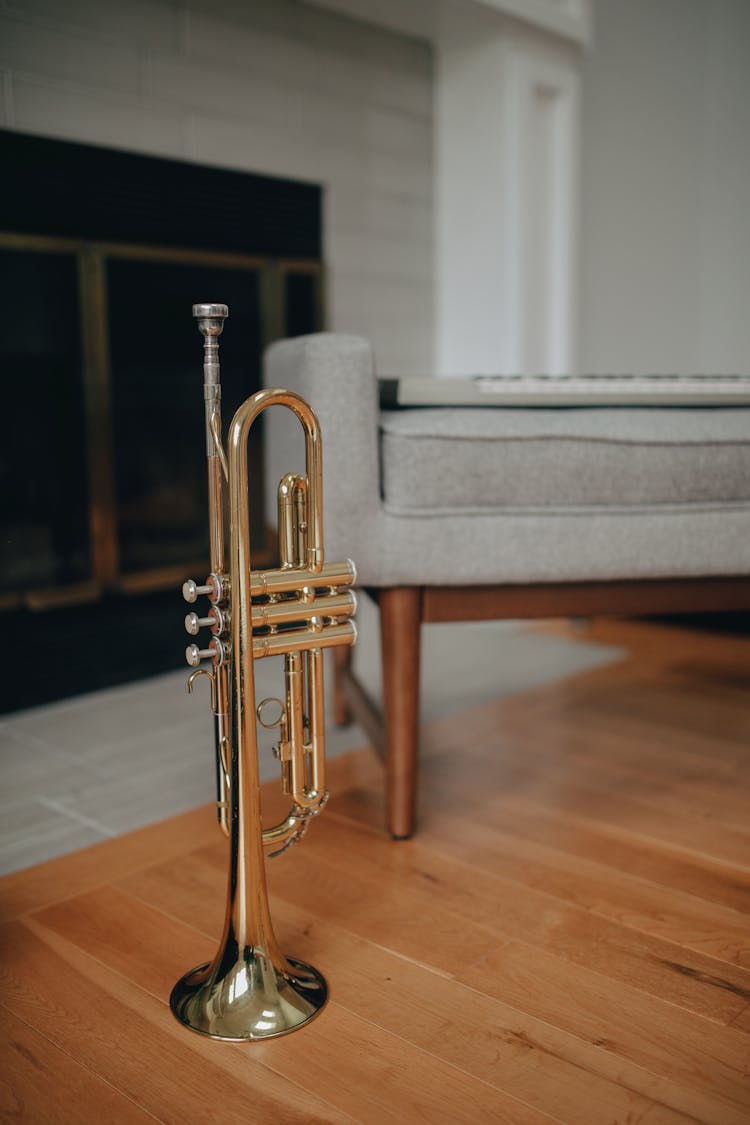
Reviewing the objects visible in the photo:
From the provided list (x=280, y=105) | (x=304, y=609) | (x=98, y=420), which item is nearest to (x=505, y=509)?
(x=304, y=609)

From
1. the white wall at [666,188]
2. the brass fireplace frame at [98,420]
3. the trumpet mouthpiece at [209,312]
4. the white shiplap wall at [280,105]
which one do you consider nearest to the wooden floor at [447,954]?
the trumpet mouthpiece at [209,312]

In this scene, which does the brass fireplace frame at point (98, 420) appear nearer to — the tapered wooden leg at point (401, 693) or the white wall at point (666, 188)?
the tapered wooden leg at point (401, 693)

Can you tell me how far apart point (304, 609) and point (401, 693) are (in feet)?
1.04

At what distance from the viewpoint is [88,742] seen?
4.89 feet

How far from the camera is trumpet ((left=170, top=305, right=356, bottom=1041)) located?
0.76 m

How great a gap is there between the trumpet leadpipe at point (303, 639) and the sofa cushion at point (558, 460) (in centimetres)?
29

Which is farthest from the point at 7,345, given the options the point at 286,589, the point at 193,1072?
the point at 193,1072

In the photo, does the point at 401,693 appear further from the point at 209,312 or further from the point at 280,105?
the point at 280,105

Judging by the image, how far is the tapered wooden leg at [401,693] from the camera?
3.58 feet

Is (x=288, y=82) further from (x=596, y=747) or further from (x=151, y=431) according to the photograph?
(x=596, y=747)

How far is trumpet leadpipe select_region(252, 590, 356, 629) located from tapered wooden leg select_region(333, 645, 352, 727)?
0.64m

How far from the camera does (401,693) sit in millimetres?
1090

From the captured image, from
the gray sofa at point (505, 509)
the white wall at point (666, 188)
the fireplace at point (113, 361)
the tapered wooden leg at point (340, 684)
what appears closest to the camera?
the gray sofa at point (505, 509)

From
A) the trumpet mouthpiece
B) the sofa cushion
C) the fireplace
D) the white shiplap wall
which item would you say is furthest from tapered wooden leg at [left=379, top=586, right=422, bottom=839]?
the white shiplap wall
